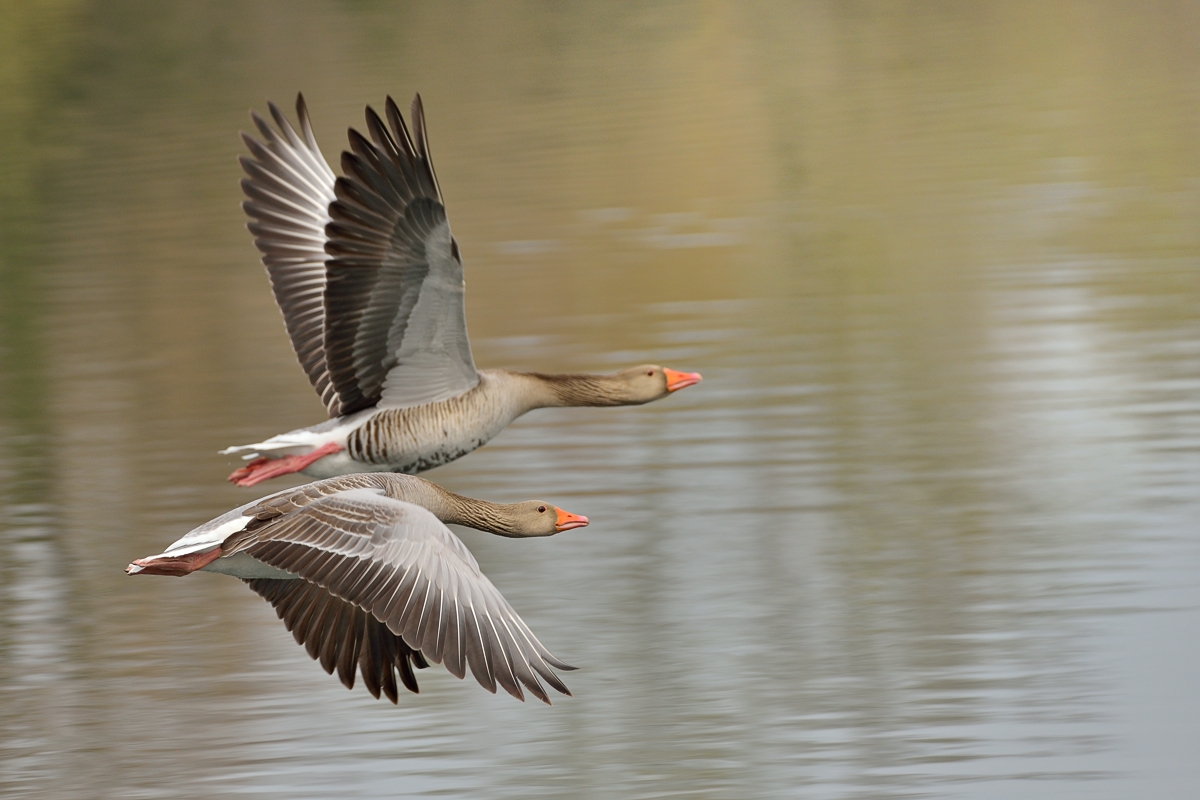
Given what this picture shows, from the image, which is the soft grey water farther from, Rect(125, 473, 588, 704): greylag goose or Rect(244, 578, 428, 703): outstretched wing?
Rect(125, 473, 588, 704): greylag goose

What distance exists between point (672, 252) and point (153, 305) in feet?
22.5

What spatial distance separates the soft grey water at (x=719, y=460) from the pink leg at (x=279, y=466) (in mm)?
1682

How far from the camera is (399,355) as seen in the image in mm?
11430

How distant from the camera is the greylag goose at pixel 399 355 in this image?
10766 mm

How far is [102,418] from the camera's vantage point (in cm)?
1998

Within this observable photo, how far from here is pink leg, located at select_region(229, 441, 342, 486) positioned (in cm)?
1145

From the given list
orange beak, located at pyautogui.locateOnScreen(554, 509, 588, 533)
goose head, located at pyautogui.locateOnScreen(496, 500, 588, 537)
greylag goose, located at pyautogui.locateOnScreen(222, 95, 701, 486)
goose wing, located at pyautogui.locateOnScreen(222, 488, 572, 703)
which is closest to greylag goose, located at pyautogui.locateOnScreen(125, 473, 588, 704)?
goose wing, located at pyautogui.locateOnScreen(222, 488, 572, 703)

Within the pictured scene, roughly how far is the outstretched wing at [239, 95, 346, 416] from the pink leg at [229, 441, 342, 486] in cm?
121

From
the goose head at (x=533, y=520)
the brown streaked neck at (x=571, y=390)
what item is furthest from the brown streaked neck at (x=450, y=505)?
the brown streaked neck at (x=571, y=390)

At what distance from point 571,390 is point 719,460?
182 inches

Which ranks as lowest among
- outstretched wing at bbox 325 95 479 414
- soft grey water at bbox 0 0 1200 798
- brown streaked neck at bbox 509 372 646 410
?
soft grey water at bbox 0 0 1200 798

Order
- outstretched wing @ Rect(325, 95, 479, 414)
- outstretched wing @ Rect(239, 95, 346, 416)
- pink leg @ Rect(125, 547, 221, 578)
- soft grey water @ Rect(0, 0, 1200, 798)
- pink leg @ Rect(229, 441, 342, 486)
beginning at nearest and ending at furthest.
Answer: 1. pink leg @ Rect(125, 547, 221, 578)
2. outstretched wing @ Rect(325, 95, 479, 414)
3. pink leg @ Rect(229, 441, 342, 486)
4. soft grey water @ Rect(0, 0, 1200, 798)
5. outstretched wing @ Rect(239, 95, 346, 416)

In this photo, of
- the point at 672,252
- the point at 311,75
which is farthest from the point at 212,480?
the point at 311,75

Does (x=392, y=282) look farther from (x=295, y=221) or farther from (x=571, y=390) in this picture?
(x=295, y=221)
